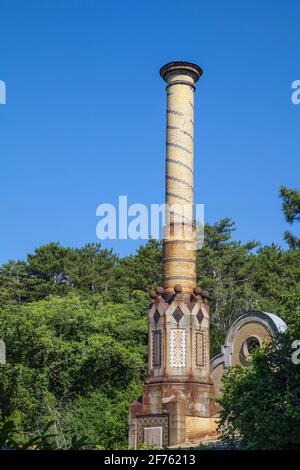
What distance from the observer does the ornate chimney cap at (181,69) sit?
26578 mm

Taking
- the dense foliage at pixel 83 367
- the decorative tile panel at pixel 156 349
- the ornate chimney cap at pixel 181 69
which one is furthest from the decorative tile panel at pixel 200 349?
the ornate chimney cap at pixel 181 69

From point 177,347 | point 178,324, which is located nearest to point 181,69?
point 178,324

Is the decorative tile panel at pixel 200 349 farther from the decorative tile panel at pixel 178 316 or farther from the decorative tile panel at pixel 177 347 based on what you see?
the decorative tile panel at pixel 178 316

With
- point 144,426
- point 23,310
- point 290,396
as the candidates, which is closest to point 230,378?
point 290,396

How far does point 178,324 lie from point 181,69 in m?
9.83

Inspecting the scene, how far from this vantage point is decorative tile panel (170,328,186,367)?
24047 mm

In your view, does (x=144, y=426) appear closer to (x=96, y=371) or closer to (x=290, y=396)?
(x=96, y=371)

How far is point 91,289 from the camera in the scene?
173 feet

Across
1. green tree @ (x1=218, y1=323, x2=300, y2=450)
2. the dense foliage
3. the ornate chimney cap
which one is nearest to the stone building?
the ornate chimney cap

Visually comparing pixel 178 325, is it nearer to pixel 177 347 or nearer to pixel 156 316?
pixel 177 347

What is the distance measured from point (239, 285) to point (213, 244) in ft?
16.0

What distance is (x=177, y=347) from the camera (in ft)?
79.2

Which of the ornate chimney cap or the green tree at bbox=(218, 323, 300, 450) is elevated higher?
the ornate chimney cap

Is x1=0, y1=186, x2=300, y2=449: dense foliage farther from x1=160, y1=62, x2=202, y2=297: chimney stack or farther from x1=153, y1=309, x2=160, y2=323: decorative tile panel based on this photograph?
x1=153, y1=309, x2=160, y2=323: decorative tile panel
